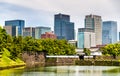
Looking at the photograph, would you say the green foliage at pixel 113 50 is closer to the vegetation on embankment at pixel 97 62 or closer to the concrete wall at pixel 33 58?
the vegetation on embankment at pixel 97 62

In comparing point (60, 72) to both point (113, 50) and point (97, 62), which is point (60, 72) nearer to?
point (97, 62)

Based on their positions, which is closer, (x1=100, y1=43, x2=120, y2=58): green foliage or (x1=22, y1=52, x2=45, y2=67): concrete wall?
(x1=22, y1=52, x2=45, y2=67): concrete wall

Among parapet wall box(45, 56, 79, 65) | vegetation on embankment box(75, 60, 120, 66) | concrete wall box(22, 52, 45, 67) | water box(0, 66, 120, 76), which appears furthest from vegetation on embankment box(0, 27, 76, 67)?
water box(0, 66, 120, 76)

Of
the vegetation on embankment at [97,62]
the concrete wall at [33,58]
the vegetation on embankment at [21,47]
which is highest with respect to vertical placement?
the vegetation on embankment at [21,47]

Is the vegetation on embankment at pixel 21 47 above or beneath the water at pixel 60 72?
above

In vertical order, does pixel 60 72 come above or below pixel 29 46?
below

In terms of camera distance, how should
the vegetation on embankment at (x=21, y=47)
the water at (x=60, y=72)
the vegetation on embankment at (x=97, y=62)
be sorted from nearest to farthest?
the water at (x=60, y=72)
the vegetation on embankment at (x=21, y=47)
the vegetation on embankment at (x=97, y=62)

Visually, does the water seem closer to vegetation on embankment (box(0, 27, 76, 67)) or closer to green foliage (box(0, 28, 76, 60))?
vegetation on embankment (box(0, 27, 76, 67))

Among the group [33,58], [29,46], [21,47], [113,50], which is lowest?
[33,58]

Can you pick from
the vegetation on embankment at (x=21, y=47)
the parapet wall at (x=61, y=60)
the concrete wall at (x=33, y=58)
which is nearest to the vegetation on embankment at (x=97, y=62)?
the parapet wall at (x=61, y=60)

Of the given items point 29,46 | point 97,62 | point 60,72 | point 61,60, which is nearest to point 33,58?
point 29,46

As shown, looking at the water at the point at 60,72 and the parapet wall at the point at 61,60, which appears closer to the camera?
the water at the point at 60,72

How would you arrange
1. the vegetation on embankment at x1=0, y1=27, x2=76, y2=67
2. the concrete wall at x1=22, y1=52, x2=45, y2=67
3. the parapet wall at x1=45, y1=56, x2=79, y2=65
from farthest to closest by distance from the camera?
the parapet wall at x1=45, y1=56, x2=79, y2=65 → the concrete wall at x1=22, y1=52, x2=45, y2=67 → the vegetation on embankment at x1=0, y1=27, x2=76, y2=67

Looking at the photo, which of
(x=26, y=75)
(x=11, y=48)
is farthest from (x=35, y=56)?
(x=26, y=75)
